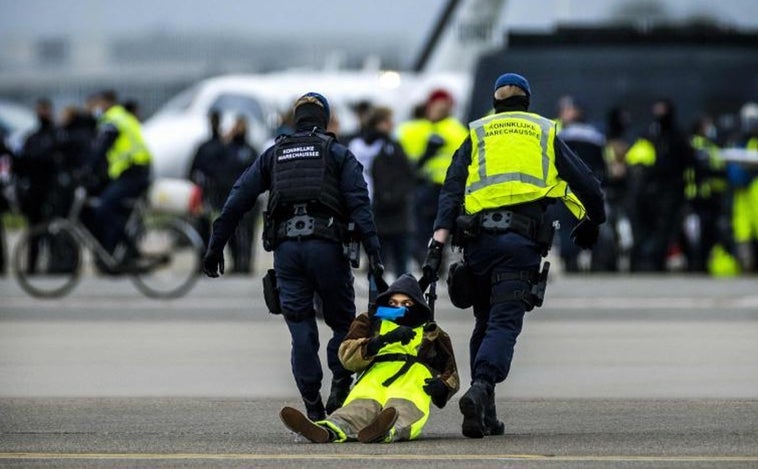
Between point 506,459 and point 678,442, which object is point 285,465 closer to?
point 506,459

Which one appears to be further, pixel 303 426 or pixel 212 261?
pixel 212 261

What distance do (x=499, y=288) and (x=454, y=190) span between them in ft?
1.65

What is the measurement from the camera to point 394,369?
9445 millimetres

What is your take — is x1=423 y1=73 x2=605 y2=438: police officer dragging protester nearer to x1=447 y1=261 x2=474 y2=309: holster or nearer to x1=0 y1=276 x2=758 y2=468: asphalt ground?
x1=447 y1=261 x2=474 y2=309: holster

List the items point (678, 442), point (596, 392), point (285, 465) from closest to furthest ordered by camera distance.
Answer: point (285, 465) < point (678, 442) < point (596, 392)

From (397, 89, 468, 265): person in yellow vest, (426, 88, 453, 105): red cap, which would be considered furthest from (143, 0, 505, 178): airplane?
(426, 88, 453, 105): red cap

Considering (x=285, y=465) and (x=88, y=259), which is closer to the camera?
(x=285, y=465)

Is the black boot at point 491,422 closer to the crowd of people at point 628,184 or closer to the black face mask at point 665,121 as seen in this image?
the crowd of people at point 628,184

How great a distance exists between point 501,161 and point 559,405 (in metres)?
1.88

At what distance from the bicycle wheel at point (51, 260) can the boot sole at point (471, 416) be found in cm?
1051

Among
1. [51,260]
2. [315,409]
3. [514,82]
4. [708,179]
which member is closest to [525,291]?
[514,82]

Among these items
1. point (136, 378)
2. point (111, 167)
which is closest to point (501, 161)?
point (136, 378)

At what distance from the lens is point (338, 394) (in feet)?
33.3

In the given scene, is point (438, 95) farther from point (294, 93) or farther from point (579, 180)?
point (294, 93)
